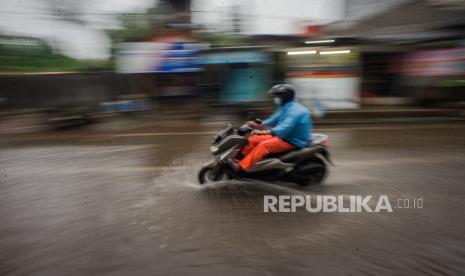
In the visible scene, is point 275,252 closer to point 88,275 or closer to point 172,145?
point 88,275

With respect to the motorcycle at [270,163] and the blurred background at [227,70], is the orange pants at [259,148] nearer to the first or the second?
the motorcycle at [270,163]

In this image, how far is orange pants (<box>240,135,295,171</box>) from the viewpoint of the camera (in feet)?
18.0

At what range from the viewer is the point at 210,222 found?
458 cm

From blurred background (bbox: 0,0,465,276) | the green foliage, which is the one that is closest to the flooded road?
blurred background (bbox: 0,0,465,276)

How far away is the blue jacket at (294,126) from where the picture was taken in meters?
5.47

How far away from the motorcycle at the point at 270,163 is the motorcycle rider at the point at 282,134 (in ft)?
0.28

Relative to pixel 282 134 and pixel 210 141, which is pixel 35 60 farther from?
pixel 282 134

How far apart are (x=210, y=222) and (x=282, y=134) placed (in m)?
1.68

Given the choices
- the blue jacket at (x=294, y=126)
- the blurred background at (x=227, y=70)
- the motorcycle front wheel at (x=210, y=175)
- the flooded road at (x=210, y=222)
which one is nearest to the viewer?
the flooded road at (x=210, y=222)

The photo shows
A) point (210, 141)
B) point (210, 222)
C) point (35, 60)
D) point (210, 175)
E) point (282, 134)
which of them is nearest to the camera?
point (210, 222)

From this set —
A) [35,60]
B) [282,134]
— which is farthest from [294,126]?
[35,60]

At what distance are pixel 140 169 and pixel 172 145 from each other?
2333 mm

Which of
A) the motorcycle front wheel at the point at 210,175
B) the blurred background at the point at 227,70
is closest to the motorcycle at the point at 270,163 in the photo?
the motorcycle front wheel at the point at 210,175

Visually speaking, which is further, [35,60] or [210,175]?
[35,60]
